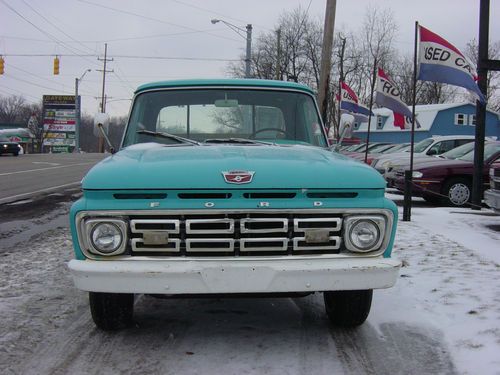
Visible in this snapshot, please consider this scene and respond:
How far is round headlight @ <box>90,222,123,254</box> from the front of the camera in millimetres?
3244

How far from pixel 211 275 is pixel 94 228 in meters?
0.77

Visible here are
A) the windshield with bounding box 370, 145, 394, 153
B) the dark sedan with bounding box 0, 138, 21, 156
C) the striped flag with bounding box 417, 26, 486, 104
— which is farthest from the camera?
the dark sedan with bounding box 0, 138, 21, 156

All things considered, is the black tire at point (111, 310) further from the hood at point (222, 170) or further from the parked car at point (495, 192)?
the parked car at point (495, 192)

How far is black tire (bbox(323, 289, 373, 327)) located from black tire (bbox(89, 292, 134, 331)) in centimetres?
147

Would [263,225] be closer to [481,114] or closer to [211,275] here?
[211,275]

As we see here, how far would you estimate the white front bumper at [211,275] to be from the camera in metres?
3.18

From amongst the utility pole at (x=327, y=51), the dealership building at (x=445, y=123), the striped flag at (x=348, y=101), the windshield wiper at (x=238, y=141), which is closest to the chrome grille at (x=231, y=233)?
the windshield wiper at (x=238, y=141)

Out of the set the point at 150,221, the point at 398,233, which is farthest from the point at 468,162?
the point at 150,221

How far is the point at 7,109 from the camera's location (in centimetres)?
11031

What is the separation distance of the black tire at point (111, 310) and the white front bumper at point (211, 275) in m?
0.48

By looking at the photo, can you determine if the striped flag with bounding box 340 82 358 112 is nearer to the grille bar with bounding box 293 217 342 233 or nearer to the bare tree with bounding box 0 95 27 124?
the grille bar with bounding box 293 217 342 233

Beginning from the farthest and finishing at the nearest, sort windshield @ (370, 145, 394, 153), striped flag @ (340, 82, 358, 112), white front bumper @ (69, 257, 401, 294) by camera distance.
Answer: windshield @ (370, 145, 394, 153) → striped flag @ (340, 82, 358, 112) → white front bumper @ (69, 257, 401, 294)

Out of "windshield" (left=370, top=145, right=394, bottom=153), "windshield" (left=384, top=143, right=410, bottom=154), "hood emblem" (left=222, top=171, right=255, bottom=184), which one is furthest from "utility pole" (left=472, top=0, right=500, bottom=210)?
"windshield" (left=370, top=145, right=394, bottom=153)

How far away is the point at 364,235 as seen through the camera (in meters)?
3.38
